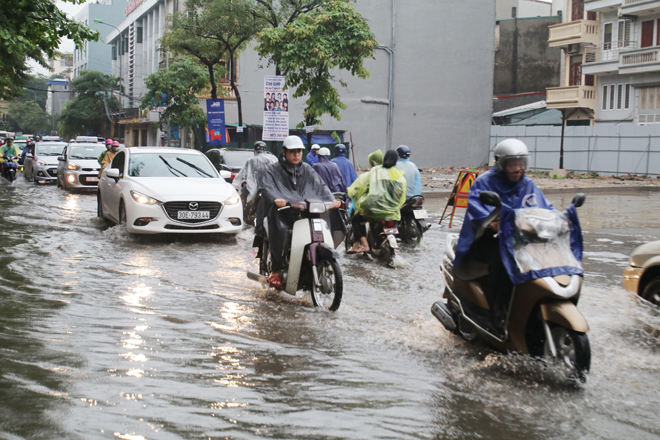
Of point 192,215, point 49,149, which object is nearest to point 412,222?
point 192,215

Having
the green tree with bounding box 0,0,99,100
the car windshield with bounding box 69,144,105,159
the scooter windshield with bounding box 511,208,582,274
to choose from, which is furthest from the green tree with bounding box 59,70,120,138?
the scooter windshield with bounding box 511,208,582,274

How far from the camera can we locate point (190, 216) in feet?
35.8

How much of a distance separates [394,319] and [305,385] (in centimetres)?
205

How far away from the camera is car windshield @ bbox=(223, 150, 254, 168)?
17.3 meters

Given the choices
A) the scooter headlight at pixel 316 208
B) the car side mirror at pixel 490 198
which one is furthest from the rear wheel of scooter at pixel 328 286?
the car side mirror at pixel 490 198

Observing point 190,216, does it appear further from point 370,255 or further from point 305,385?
point 305,385

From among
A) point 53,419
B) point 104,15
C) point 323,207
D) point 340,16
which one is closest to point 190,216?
point 323,207

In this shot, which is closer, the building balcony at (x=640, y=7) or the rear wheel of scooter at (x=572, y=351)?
the rear wheel of scooter at (x=572, y=351)

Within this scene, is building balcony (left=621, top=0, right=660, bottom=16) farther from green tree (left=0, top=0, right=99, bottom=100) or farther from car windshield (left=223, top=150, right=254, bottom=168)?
green tree (left=0, top=0, right=99, bottom=100)

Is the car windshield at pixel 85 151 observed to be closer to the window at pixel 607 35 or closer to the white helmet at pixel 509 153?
the white helmet at pixel 509 153

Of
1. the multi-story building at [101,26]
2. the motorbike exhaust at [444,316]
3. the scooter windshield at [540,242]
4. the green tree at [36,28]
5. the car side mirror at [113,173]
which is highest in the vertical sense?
the multi-story building at [101,26]

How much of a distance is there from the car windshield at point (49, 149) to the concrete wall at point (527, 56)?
105 ft

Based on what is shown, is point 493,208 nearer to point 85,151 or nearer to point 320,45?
point 320,45

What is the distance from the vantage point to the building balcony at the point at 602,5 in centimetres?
3712
